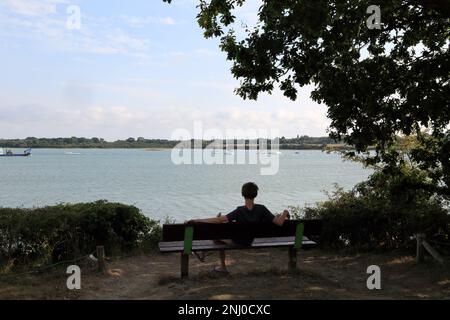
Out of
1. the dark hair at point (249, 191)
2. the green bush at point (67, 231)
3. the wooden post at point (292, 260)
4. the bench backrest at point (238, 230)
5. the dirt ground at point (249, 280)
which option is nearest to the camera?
the dirt ground at point (249, 280)

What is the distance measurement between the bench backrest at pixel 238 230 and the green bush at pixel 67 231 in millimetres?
3134

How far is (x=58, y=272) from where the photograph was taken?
8.25 metres

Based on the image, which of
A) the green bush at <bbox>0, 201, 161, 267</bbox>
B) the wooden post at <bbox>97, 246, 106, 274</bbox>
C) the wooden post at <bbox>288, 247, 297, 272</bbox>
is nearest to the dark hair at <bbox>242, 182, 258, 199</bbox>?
the wooden post at <bbox>288, 247, 297, 272</bbox>

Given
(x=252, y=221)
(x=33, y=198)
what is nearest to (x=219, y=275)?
(x=252, y=221)

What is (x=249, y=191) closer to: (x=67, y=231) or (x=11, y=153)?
(x=67, y=231)

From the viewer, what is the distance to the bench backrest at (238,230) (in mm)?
7203

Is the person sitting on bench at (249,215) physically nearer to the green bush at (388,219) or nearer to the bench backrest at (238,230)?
the bench backrest at (238,230)

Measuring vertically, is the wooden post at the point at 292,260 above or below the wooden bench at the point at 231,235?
below

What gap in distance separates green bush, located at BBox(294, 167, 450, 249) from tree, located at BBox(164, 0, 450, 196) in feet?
2.30

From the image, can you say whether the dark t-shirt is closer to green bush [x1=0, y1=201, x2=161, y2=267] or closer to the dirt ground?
the dirt ground

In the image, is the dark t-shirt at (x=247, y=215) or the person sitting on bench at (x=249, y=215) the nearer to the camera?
the person sitting on bench at (x=249, y=215)

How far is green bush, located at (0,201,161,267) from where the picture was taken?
8.98 m

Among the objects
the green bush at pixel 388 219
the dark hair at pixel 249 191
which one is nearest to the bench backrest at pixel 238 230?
the dark hair at pixel 249 191
